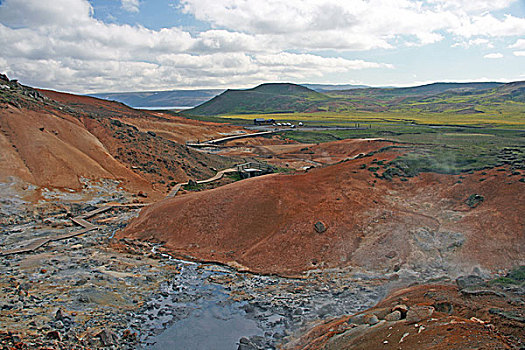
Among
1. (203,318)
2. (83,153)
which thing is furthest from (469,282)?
(83,153)

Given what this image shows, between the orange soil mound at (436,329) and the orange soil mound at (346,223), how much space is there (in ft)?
16.2

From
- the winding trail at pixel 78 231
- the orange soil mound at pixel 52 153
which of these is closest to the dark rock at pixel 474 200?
the winding trail at pixel 78 231

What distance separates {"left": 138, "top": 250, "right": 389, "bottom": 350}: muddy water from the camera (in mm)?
16484

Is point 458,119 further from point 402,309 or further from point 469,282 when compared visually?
point 402,309

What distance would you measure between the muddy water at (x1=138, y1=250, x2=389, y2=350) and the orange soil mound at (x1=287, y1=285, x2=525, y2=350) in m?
1.37

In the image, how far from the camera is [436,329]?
478 inches

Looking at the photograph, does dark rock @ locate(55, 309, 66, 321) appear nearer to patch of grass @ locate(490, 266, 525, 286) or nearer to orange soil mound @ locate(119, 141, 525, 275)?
orange soil mound @ locate(119, 141, 525, 275)

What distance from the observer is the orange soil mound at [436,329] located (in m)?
11.3

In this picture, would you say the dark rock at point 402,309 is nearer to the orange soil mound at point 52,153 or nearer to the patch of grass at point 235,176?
the orange soil mound at point 52,153

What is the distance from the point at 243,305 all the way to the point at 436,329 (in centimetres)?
893

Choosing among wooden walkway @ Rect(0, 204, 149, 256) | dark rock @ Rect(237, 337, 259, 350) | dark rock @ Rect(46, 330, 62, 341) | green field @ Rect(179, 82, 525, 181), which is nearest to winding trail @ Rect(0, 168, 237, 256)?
wooden walkway @ Rect(0, 204, 149, 256)

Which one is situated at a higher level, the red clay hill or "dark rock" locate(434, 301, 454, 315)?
the red clay hill

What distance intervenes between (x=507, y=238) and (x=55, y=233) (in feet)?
84.8

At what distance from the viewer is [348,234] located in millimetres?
23469
